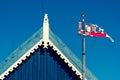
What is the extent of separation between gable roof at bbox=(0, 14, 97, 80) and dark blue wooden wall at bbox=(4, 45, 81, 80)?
21.2 inches

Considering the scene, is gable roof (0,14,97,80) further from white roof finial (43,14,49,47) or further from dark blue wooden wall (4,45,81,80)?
dark blue wooden wall (4,45,81,80)

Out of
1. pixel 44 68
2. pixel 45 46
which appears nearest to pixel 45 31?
pixel 45 46

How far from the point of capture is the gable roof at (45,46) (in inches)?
1593

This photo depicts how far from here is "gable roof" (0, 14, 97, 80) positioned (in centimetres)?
4047

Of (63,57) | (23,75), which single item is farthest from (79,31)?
(23,75)

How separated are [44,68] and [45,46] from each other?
1.73 metres

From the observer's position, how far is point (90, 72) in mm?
43281

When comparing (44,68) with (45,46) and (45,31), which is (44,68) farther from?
(45,31)

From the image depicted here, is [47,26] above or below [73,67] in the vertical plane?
above

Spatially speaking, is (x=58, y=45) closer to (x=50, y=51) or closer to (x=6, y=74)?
(x=50, y=51)

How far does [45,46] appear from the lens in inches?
1607

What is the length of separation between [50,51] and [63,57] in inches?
42.5

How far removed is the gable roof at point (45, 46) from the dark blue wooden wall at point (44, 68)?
0.54 m

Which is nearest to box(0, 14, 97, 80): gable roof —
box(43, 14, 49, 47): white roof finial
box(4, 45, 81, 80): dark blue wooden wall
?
box(43, 14, 49, 47): white roof finial
